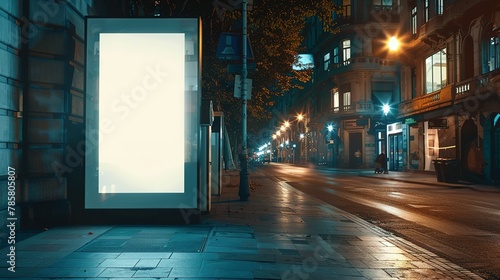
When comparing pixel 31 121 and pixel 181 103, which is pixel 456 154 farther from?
pixel 31 121

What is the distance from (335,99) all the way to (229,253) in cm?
4843

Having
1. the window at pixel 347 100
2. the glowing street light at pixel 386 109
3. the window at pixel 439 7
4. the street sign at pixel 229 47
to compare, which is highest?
the window at pixel 439 7

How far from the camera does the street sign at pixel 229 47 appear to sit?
44.7 ft

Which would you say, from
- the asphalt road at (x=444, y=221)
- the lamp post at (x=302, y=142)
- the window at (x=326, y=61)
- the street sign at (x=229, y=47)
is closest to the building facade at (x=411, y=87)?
the window at (x=326, y=61)

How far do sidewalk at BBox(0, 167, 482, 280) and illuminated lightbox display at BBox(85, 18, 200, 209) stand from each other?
90cm

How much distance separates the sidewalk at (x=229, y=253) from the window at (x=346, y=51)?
41.8 m

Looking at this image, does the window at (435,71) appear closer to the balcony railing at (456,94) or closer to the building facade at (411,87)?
the building facade at (411,87)

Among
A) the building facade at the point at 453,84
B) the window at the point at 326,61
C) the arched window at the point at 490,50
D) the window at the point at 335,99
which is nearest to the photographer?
the arched window at the point at 490,50

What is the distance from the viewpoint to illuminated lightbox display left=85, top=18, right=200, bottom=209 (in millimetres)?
8578

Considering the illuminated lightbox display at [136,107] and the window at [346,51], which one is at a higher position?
the window at [346,51]

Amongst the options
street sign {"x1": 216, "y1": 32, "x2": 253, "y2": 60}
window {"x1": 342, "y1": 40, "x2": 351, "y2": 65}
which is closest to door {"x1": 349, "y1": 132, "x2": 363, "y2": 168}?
window {"x1": 342, "y1": 40, "x2": 351, "y2": 65}

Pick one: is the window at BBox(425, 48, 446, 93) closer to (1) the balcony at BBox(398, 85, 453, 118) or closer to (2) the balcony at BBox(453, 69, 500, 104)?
(1) the balcony at BBox(398, 85, 453, 118)

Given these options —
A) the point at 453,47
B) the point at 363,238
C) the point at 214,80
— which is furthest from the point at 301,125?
the point at 363,238

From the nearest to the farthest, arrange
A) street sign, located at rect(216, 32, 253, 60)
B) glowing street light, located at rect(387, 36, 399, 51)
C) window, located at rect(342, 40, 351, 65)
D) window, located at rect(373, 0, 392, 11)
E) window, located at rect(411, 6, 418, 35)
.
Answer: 1. street sign, located at rect(216, 32, 253, 60)
2. glowing street light, located at rect(387, 36, 399, 51)
3. window, located at rect(411, 6, 418, 35)
4. window, located at rect(373, 0, 392, 11)
5. window, located at rect(342, 40, 351, 65)
